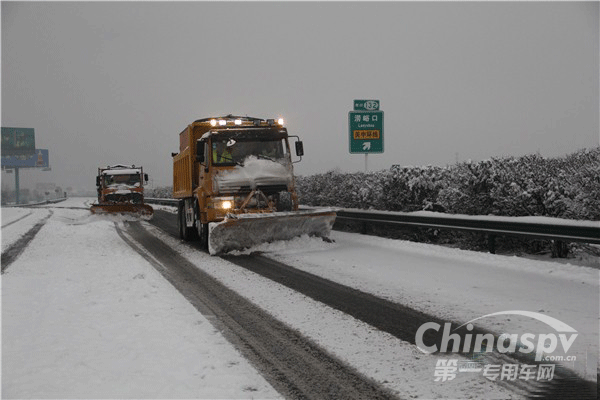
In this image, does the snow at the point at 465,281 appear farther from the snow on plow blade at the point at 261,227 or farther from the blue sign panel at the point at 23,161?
the blue sign panel at the point at 23,161

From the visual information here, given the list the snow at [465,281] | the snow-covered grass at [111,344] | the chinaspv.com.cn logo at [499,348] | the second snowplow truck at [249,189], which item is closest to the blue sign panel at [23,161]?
the second snowplow truck at [249,189]

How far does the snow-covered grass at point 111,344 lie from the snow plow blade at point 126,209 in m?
15.4

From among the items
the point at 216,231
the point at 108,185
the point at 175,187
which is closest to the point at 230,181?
the point at 216,231

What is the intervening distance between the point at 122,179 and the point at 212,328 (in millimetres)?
21602

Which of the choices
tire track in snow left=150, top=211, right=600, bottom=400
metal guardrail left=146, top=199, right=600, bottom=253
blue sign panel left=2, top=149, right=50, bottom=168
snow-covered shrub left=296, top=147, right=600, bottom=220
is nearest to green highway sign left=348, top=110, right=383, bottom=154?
snow-covered shrub left=296, top=147, right=600, bottom=220

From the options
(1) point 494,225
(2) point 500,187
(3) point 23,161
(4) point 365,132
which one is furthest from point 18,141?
(1) point 494,225

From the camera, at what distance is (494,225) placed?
8906 mm

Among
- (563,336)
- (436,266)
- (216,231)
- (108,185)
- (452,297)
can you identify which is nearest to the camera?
(563,336)

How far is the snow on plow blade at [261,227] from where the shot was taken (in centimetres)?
966

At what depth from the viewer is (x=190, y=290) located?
21.4 feet

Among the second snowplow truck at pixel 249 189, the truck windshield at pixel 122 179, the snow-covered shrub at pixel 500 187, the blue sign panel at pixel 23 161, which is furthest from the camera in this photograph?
the blue sign panel at pixel 23 161

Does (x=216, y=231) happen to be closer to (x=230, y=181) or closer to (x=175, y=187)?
(x=230, y=181)

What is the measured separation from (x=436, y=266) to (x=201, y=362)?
5.31 metres

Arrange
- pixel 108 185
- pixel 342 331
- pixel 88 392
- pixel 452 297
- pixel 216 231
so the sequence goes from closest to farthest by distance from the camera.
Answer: pixel 88 392 < pixel 342 331 < pixel 452 297 < pixel 216 231 < pixel 108 185
